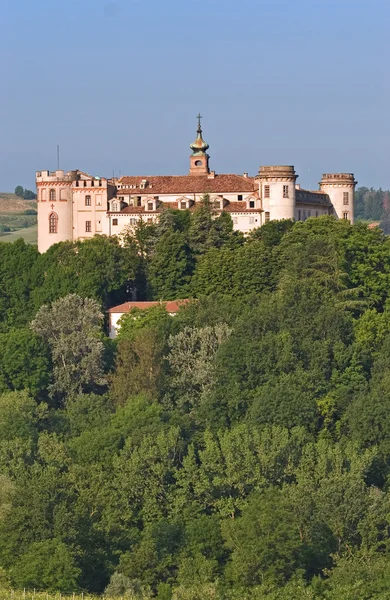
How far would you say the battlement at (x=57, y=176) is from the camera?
8444 centimetres

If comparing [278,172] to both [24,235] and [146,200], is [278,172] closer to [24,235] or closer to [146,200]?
[146,200]

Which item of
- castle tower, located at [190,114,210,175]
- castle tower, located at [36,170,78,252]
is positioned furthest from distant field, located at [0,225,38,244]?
castle tower, located at [36,170,78,252]

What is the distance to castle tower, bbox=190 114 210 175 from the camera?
88375 mm

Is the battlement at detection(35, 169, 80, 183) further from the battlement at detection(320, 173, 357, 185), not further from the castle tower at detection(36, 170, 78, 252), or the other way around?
the battlement at detection(320, 173, 357, 185)

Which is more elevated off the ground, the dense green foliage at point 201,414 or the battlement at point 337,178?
the battlement at point 337,178

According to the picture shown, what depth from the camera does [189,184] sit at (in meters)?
85.8

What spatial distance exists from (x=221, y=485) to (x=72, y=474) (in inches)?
171

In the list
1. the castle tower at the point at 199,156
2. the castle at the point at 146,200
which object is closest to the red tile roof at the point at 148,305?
the castle at the point at 146,200

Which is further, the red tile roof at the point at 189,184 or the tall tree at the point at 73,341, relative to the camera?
the red tile roof at the point at 189,184

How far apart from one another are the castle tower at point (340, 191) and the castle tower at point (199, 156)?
492 centimetres

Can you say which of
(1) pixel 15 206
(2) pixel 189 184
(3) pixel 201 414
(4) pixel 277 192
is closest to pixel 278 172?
(4) pixel 277 192

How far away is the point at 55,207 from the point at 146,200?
3.62m

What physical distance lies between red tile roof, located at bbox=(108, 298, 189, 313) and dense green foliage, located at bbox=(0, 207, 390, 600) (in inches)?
27.7

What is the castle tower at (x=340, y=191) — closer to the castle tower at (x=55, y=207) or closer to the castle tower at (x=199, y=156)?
the castle tower at (x=199, y=156)
